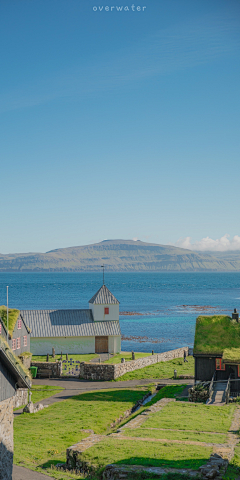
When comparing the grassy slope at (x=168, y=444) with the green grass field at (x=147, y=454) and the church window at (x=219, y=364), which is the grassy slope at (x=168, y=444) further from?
the church window at (x=219, y=364)

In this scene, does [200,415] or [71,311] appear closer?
[200,415]

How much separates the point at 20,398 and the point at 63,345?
58.7ft

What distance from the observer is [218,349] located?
3841 centimetres

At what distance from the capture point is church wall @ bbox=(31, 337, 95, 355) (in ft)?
173

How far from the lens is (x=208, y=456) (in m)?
19.1

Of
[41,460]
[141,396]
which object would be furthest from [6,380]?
[141,396]

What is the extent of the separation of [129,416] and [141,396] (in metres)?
5.14

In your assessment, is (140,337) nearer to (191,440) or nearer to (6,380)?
(191,440)

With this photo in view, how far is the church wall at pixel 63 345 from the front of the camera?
52656 mm

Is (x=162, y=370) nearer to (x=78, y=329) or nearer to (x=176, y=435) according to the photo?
(x=78, y=329)

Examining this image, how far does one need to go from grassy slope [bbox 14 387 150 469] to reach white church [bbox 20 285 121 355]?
45.7 feet

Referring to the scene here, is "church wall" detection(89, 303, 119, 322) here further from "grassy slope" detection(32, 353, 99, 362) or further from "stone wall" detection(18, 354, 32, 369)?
"stone wall" detection(18, 354, 32, 369)

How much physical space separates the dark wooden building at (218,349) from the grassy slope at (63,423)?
588cm

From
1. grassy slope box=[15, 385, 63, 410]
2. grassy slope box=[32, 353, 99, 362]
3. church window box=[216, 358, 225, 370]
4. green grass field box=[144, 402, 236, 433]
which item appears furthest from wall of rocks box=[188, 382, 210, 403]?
grassy slope box=[32, 353, 99, 362]
